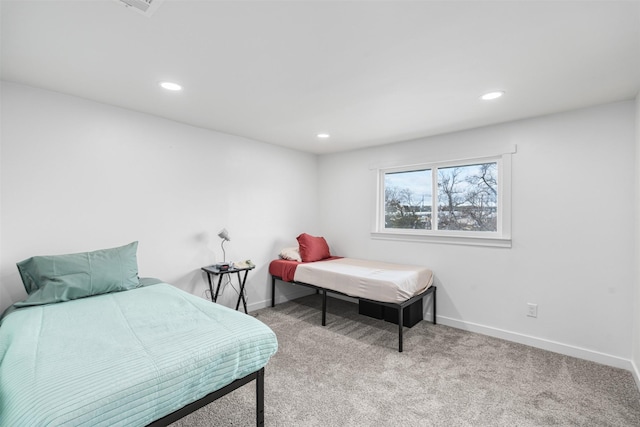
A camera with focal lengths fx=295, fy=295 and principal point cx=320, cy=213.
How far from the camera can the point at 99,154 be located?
274cm

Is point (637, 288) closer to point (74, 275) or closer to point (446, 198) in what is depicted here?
point (446, 198)

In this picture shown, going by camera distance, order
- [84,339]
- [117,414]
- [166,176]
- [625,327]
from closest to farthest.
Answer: [117,414] < [84,339] < [625,327] < [166,176]

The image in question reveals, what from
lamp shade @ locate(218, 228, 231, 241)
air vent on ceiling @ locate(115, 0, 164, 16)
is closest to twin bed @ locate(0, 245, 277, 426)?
lamp shade @ locate(218, 228, 231, 241)

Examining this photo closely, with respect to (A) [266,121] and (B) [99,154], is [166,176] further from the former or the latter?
(A) [266,121]

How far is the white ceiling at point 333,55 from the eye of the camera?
1470mm

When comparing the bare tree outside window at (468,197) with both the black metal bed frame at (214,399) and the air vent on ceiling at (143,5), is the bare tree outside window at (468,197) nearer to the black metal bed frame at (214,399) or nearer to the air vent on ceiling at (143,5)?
the black metal bed frame at (214,399)

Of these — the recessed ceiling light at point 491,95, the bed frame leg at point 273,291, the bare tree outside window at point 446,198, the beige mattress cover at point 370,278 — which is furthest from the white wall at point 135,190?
the recessed ceiling light at point 491,95

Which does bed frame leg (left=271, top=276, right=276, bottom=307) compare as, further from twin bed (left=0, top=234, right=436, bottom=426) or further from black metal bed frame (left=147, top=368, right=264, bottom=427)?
black metal bed frame (left=147, top=368, right=264, bottom=427)

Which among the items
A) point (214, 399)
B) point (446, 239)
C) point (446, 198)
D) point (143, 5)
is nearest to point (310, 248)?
point (446, 239)

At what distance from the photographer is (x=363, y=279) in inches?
125

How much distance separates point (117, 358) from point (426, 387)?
2.08 metres

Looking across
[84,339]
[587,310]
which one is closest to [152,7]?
[84,339]

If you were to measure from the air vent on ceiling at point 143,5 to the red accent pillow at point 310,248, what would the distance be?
320 cm

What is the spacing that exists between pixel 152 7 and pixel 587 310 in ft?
13.1
